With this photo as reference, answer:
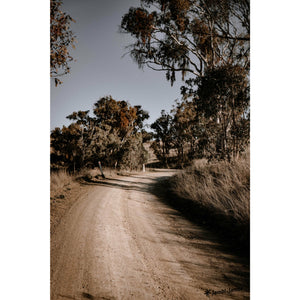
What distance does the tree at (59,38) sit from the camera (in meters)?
2.25

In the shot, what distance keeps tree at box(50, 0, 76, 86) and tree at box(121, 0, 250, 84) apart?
2.34 meters

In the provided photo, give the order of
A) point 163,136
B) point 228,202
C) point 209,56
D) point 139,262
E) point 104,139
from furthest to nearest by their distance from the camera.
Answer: point 163,136 < point 104,139 < point 209,56 < point 228,202 < point 139,262

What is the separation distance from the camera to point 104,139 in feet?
33.1

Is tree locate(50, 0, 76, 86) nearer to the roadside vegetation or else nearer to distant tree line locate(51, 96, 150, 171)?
the roadside vegetation

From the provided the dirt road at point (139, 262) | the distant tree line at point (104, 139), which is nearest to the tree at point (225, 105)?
the dirt road at point (139, 262)

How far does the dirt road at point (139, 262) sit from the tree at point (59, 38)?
7.73ft

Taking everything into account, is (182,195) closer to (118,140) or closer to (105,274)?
(105,274)

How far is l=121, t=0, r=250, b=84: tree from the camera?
14.5ft

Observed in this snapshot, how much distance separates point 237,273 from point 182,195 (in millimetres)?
2982

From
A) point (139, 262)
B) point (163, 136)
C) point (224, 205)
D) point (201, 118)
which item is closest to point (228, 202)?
point (224, 205)

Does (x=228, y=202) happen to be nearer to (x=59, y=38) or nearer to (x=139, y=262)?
(x=139, y=262)

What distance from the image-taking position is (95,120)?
412 inches

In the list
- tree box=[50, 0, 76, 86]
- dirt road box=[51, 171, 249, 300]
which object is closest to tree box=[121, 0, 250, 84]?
tree box=[50, 0, 76, 86]

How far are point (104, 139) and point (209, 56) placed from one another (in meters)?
7.03
